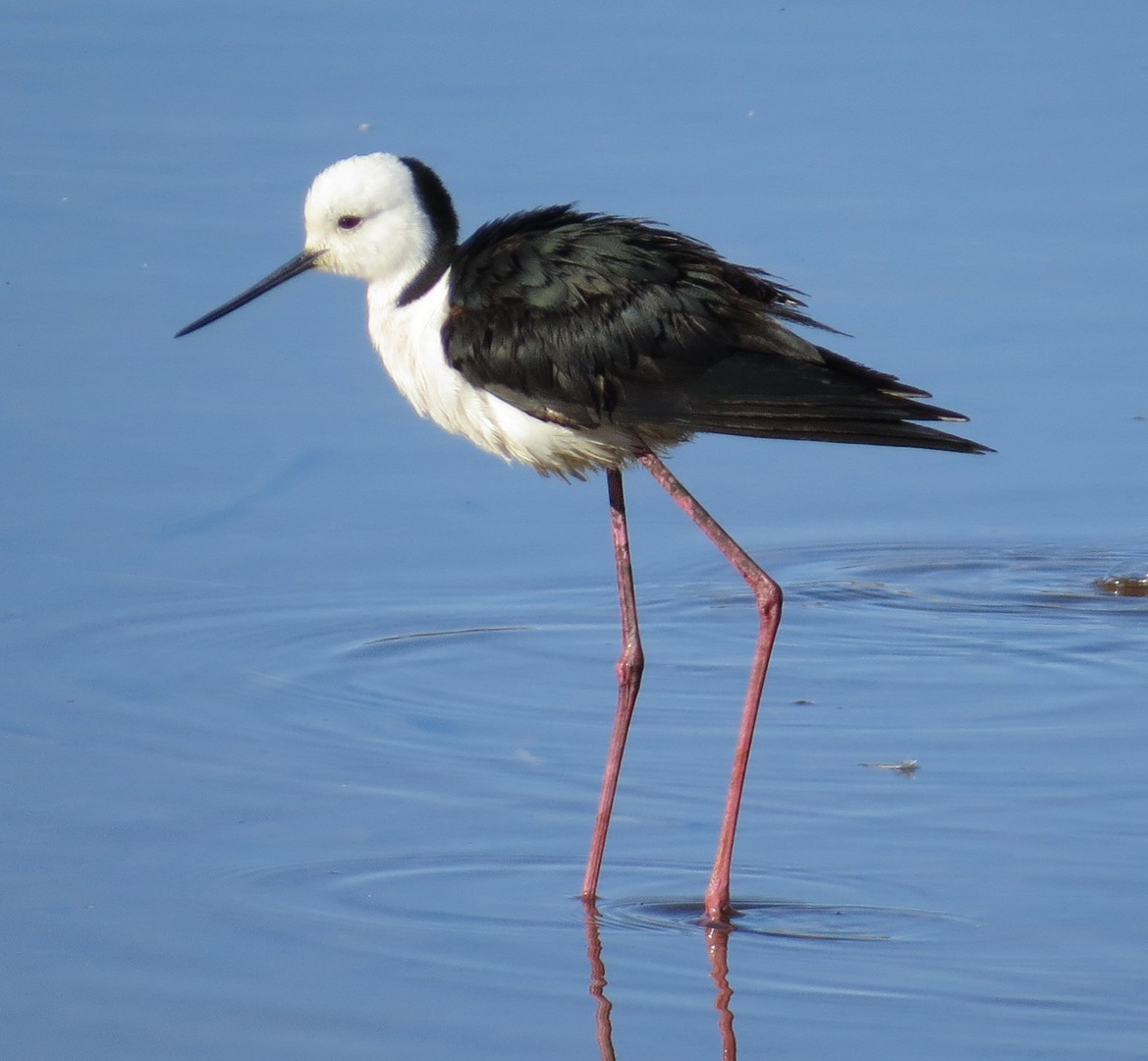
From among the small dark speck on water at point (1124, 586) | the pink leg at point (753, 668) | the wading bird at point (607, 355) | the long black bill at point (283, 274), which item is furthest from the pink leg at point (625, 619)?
the small dark speck on water at point (1124, 586)

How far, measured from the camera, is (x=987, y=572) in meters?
6.46

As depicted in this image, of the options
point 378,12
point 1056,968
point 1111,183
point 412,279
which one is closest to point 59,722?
point 412,279

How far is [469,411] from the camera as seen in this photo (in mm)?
5160

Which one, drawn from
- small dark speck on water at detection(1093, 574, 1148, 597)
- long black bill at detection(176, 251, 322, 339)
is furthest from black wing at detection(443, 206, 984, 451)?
small dark speck on water at detection(1093, 574, 1148, 597)

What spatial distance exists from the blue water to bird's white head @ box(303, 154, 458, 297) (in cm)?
104

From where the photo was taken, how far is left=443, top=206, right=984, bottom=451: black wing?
498 centimetres

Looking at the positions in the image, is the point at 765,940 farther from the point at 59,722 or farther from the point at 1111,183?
the point at 1111,183

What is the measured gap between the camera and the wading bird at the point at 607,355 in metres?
4.95

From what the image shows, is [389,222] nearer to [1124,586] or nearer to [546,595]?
[546,595]

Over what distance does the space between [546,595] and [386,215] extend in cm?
132

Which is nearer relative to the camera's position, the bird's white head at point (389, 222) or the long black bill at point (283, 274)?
the bird's white head at point (389, 222)

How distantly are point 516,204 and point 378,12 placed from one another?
9.69 feet

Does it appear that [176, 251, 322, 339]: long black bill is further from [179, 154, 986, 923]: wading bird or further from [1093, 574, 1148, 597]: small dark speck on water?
[1093, 574, 1148, 597]: small dark speck on water

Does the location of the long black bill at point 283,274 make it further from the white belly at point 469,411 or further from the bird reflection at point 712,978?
the bird reflection at point 712,978
